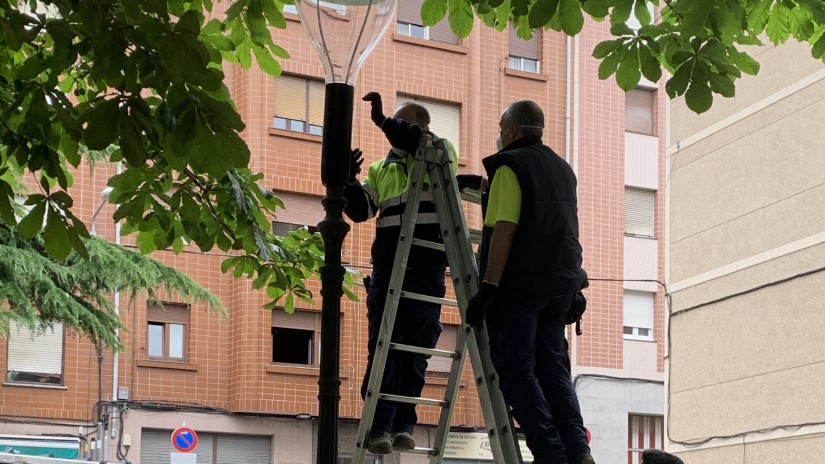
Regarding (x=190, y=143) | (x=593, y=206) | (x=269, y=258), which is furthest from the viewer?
(x=593, y=206)

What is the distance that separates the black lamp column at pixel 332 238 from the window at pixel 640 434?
27.5 metres

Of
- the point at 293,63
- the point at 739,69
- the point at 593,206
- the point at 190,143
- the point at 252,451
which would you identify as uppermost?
the point at 293,63

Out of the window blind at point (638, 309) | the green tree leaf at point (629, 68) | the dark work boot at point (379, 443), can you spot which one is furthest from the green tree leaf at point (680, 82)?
the window blind at point (638, 309)

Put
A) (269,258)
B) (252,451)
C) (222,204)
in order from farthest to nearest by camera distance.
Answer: (252,451), (269,258), (222,204)

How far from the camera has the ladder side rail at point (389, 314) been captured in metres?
5.65

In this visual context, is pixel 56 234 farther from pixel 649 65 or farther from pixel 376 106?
pixel 649 65

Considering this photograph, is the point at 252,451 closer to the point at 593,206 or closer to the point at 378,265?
the point at 593,206

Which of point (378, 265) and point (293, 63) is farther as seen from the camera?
point (293, 63)

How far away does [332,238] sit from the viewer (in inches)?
177

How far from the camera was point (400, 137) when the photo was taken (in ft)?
19.3

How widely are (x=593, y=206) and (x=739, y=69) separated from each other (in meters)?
25.8

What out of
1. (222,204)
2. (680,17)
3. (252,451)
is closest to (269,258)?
(222,204)

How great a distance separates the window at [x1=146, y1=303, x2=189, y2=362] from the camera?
2681cm

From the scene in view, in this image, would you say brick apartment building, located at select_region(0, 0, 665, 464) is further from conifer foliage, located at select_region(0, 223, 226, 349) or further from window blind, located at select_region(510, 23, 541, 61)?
conifer foliage, located at select_region(0, 223, 226, 349)
